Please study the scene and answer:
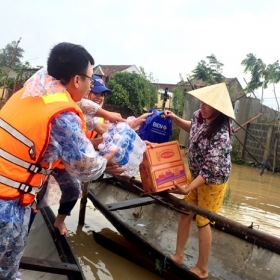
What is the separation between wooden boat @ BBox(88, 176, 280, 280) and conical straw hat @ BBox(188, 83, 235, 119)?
2.59ft

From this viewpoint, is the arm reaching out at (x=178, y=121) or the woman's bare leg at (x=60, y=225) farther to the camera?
the woman's bare leg at (x=60, y=225)

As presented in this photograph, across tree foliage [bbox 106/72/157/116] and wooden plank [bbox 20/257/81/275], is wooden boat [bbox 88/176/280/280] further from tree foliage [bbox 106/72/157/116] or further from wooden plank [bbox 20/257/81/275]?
tree foliage [bbox 106/72/157/116]

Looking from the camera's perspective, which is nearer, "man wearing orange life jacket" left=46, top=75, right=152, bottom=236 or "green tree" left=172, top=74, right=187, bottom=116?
"man wearing orange life jacket" left=46, top=75, right=152, bottom=236

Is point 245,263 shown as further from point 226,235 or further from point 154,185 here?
point 154,185

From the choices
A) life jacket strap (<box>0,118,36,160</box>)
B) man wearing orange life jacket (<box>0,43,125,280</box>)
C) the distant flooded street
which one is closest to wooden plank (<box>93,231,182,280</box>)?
the distant flooded street

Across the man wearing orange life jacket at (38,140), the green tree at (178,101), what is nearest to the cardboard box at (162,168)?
the man wearing orange life jacket at (38,140)

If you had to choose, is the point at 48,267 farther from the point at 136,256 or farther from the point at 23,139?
the point at 136,256

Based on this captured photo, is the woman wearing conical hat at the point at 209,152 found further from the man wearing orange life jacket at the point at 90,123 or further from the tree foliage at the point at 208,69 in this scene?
the tree foliage at the point at 208,69

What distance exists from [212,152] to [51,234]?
1636 mm

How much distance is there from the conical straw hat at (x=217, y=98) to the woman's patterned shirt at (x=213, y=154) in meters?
0.13

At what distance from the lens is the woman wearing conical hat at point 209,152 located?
9.39ft

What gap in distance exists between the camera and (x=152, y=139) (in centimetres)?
306

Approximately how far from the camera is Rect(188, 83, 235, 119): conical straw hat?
2799 millimetres

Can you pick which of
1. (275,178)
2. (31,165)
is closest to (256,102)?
(275,178)
